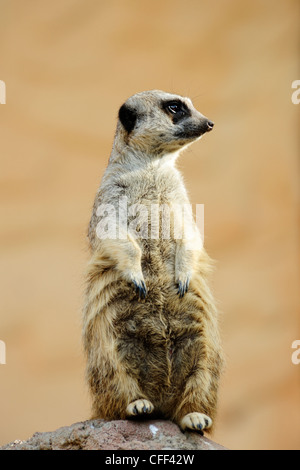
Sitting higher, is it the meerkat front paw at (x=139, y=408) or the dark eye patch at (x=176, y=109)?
the dark eye patch at (x=176, y=109)

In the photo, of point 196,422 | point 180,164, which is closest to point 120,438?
point 196,422

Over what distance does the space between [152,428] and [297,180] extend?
178 inches

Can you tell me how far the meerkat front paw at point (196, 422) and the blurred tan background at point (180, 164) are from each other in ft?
12.4

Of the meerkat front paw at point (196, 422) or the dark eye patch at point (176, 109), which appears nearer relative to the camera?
the meerkat front paw at point (196, 422)

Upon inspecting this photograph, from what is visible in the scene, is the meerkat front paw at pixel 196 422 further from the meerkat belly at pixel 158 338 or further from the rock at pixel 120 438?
the meerkat belly at pixel 158 338

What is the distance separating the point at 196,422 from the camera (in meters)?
2.72

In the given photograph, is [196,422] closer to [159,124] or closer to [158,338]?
[158,338]

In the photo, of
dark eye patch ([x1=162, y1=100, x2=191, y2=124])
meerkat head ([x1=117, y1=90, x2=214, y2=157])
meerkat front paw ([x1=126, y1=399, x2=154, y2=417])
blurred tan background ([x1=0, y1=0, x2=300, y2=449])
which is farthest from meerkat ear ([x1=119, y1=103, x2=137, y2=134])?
blurred tan background ([x1=0, y1=0, x2=300, y2=449])

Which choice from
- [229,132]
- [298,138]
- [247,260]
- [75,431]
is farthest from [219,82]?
[75,431]

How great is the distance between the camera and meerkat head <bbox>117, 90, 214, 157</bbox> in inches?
132

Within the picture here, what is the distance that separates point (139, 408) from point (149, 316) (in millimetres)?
422

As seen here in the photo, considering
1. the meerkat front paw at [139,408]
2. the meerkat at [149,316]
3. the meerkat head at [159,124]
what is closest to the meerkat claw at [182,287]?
the meerkat at [149,316]

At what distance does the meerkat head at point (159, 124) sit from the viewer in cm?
337

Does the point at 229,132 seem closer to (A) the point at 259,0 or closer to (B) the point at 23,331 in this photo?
(A) the point at 259,0
